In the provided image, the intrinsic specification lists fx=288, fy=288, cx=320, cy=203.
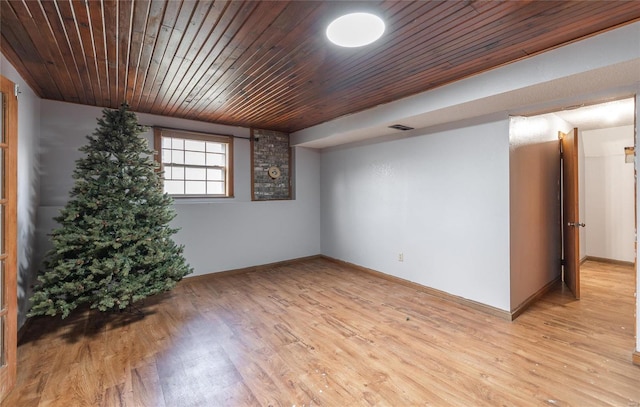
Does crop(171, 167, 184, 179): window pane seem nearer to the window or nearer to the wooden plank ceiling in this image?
the window

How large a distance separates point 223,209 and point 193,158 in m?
0.93

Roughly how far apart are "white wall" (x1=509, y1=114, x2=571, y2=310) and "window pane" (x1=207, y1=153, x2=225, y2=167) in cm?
407

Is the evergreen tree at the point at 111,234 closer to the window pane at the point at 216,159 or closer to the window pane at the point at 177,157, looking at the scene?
the window pane at the point at 177,157

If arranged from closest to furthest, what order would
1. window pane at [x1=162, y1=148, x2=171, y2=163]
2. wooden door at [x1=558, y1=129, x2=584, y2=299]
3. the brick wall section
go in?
wooden door at [x1=558, y1=129, x2=584, y2=299] < window pane at [x1=162, y1=148, x2=171, y2=163] < the brick wall section

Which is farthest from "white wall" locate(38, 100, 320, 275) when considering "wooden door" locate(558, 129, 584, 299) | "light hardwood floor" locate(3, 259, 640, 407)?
"wooden door" locate(558, 129, 584, 299)

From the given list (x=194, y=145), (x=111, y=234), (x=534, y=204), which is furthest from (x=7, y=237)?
(x=534, y=204)

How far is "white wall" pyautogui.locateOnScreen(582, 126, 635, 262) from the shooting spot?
16.0 feet

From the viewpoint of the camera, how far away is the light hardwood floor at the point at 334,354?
6.26 feet

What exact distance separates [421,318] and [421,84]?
244 cm

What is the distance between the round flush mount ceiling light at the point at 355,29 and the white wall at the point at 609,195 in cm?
544

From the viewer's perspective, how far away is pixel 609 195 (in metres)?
5.08

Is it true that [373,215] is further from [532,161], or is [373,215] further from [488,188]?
[532,161]

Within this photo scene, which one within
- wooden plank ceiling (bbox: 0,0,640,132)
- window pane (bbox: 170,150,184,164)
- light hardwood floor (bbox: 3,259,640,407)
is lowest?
light hardwood floor (bbox: 3,259,640,407)

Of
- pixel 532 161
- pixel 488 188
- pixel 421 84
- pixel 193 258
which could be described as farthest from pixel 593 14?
pixel 193 258
